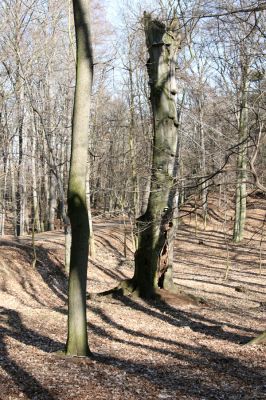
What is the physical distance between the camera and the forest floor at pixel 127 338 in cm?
566

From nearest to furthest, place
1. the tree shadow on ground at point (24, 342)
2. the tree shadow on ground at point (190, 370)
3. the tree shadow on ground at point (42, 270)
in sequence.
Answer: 1. the tree shadow on ground at point (24, 342)
2. the tree shadow on ground at point (190, 370)
3. the tree shadow on ground at point (42, 270)

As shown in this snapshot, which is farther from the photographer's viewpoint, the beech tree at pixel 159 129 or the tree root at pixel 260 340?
the beech tree at pixel 159 129

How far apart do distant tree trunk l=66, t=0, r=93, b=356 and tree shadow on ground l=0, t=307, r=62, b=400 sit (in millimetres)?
844

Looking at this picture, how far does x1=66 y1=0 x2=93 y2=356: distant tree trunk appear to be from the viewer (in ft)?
20.9

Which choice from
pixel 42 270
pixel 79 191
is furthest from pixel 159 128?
pixel 42 270

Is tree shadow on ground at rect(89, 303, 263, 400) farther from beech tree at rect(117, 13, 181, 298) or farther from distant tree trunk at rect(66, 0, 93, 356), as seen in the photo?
beech tree at rect(117, 13, 181, 298)

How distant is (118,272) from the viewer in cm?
1925

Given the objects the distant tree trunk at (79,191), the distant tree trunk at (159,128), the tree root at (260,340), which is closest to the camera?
the distant tree trunk at (79,191)

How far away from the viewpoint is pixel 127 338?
8.84 metres

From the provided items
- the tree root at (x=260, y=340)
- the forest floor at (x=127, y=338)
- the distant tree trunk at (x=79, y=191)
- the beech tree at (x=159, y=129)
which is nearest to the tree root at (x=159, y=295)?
the beech tree at (x=159, y=129)

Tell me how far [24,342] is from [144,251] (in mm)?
5175

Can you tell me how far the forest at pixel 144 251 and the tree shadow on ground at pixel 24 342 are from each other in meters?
0.03

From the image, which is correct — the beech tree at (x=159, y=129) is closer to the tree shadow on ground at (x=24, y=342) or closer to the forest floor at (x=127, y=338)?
the forest floor at (x=127, y=338)

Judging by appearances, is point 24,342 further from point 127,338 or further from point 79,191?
point 79,191
